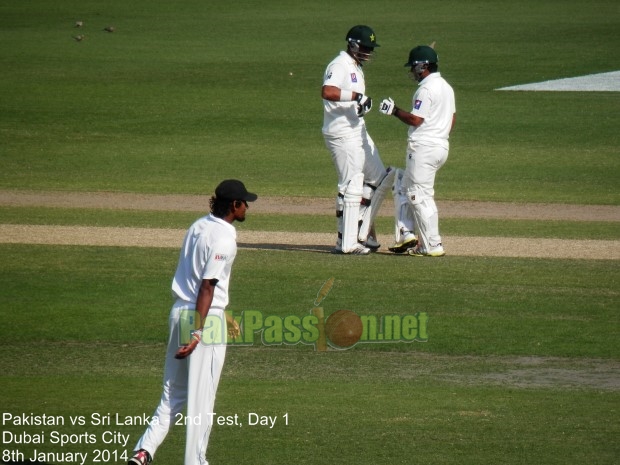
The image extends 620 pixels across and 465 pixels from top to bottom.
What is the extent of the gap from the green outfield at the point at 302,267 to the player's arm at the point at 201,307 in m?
0.88

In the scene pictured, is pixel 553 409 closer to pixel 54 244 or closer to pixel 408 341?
pixel 408 341

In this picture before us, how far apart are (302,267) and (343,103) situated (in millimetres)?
1726

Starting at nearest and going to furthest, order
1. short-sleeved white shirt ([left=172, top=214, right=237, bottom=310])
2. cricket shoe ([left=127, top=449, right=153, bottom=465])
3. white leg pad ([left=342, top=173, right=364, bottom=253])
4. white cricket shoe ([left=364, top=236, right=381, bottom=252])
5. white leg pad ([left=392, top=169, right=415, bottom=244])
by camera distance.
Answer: cricket shoe ([left=127, top=449, right=153, bottom=465])
short-sleeved white shirt ([left=172, top=214, right=237, bottom=310])
white leg pad ([left=342, top=173, right=364, bottom=253])
white leg pad ([left=392, top=169, right=415, bottom=244])
white cricket shoe ([left=364, top=236, right=381, bottom=252])

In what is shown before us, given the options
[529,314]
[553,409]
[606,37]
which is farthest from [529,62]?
[553,409]

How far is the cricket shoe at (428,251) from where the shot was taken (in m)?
13.0

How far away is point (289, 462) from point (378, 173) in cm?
641

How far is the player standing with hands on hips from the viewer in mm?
12664

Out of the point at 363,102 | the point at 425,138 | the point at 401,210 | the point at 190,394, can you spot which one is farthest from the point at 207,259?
the point at 401,210

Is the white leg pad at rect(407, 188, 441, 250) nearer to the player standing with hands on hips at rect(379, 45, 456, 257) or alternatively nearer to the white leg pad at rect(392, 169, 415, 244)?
the player standing with hands on hips at rect(379, 45, 456, 257)

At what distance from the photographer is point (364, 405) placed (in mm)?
8297

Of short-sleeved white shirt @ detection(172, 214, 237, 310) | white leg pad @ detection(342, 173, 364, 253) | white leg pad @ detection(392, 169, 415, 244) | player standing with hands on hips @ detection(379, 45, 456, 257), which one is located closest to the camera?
short-sleeved white shirt @ detection(172, 214, 237, 310)

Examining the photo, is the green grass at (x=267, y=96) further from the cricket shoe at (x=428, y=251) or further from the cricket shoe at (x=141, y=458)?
the cricket shoe at (x=141, y=458)

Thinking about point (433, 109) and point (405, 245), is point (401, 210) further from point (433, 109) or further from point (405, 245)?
point (433, 109)

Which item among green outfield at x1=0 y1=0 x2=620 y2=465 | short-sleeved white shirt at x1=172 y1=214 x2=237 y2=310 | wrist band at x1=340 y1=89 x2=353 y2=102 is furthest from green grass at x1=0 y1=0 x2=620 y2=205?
short-sleeved white shirt at x1=172 y1=214 x2=237 y2=310
